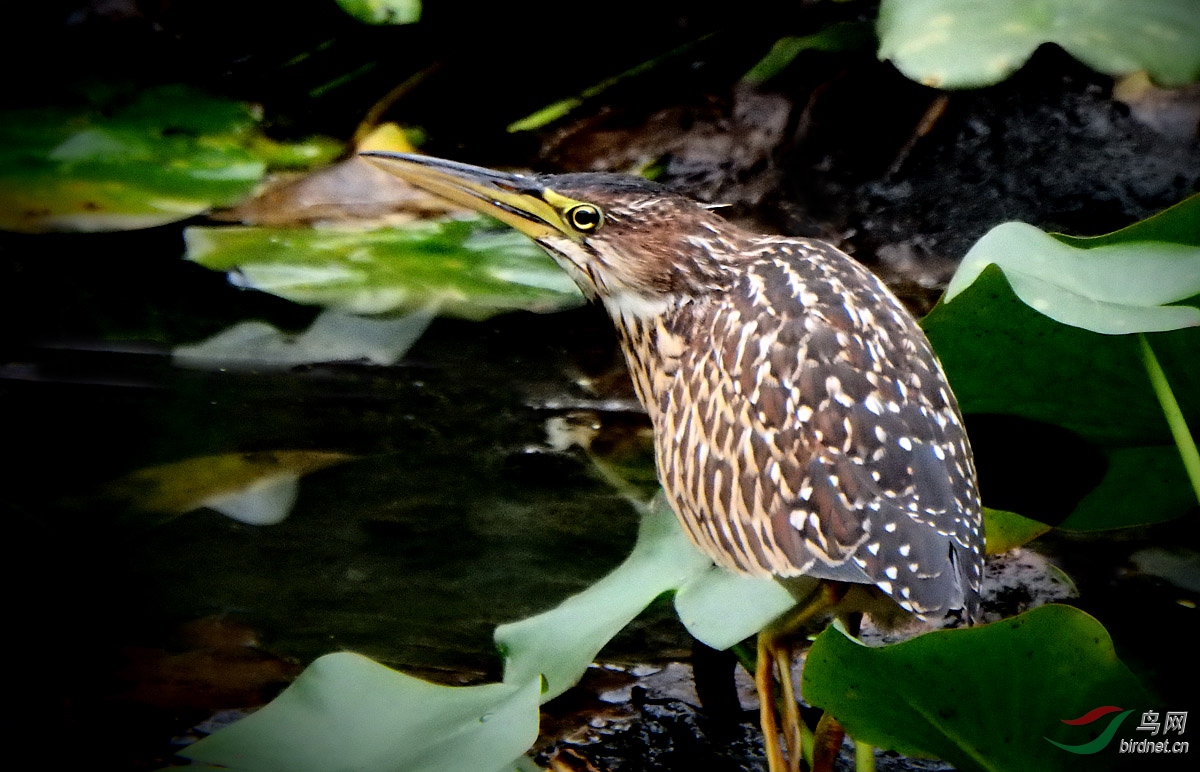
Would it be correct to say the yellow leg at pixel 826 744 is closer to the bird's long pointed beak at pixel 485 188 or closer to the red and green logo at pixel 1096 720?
the red and green logo at pixel 1096 720

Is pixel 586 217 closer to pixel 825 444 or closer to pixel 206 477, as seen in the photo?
pixel 825 444

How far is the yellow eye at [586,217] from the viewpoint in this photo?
2.08m

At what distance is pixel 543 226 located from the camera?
2.15 meters

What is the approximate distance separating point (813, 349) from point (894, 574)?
37cm

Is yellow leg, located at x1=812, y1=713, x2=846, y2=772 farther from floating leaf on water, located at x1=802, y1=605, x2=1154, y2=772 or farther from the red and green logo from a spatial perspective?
the red and green logo

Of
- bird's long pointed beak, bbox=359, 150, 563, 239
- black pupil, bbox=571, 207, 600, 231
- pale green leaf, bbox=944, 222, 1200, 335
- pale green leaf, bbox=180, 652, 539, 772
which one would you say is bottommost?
pale green leaf, bbox=180, 652, 539, 772

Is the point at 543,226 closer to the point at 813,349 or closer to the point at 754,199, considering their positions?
the point at 813,349

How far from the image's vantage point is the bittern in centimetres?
157

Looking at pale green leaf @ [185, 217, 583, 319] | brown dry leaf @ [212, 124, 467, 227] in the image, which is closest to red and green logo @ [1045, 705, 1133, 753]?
pale green leaf @ [185, 217, 583, 319]

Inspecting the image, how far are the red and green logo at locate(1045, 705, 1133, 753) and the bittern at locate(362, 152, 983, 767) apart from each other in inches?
7.2

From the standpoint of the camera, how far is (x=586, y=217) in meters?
2.10

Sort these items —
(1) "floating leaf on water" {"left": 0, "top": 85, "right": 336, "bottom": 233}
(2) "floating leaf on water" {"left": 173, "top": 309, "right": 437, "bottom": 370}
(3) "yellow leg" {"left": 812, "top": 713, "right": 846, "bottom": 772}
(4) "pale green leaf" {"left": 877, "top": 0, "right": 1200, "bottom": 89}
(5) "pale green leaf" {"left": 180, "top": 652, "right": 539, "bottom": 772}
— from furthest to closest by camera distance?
(1) "floating leaf on water" {"left": 0, "top": 85, "right": 336, "bottom": 233}
(2) "floating leaf on water" {"left": 173, "top": 309, "right": 437, "bottom": 370}
(4) "pale green leaf" {"left": 877, "top": 0, "right": 1200, "bottom": 89}
(3) "yellow leg" {"left": 812, "top": 713, "right": 846, "bottom": 772}
(5) "pale green leaf" {"left": 180, "top": 652, "right": 539, "bottom": 772}

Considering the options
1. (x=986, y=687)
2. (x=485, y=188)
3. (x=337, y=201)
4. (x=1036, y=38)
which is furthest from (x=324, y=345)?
(x=986, y=687)

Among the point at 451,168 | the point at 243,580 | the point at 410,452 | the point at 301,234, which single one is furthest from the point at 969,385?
the point at 301,234
